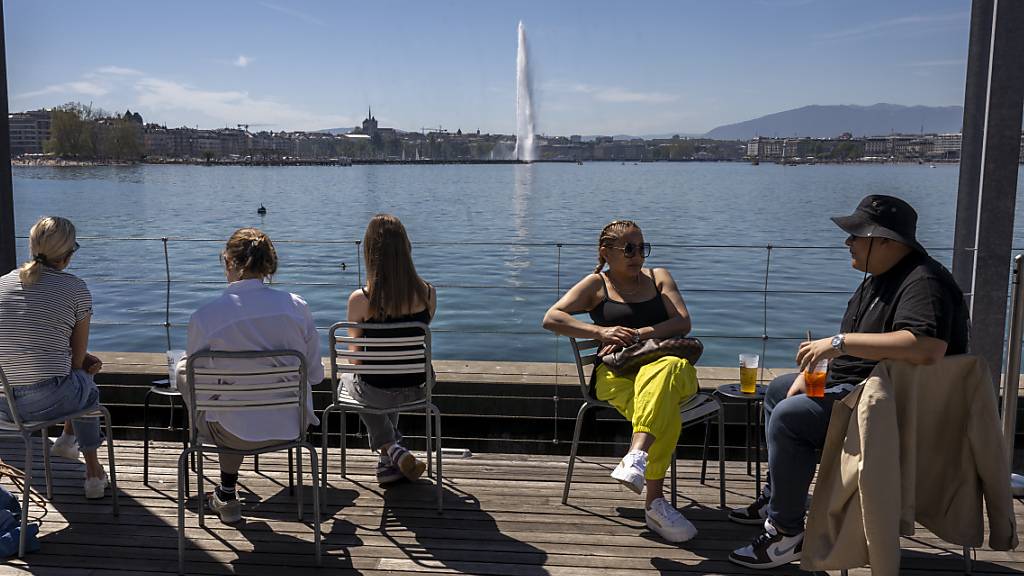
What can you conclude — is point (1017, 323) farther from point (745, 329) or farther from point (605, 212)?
point (605, 212)

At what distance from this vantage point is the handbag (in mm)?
3352

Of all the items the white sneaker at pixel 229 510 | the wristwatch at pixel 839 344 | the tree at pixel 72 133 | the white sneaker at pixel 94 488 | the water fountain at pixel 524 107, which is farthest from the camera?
the tree at pixel 72 133

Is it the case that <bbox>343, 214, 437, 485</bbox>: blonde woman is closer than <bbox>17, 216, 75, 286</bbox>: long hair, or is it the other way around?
<bbox>17, 216, 75, 286</bbox>: long hair

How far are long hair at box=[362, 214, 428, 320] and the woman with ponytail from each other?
42 centimetres

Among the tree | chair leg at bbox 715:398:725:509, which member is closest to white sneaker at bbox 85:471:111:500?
chair leg at bbox 715:398:725:509

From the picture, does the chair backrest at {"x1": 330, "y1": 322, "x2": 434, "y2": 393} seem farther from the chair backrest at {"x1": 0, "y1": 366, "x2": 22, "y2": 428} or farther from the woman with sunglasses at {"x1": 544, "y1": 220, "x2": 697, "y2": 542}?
the chair backrest at {"x1": 0, "y1": 366, "x2": 22, "y2": 428}

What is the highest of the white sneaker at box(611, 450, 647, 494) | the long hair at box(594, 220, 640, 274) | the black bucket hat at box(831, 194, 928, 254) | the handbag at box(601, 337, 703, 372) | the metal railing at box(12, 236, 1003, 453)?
the black bucket hat at box(831, 194, 928, 254)

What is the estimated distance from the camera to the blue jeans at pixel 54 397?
10.4ft

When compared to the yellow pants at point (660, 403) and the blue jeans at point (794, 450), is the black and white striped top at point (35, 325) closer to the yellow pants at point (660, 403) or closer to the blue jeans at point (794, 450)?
the yellow pants at point (660, 403)

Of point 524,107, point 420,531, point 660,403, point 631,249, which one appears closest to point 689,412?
point 660,403

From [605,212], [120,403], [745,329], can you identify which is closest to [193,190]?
[605,212]

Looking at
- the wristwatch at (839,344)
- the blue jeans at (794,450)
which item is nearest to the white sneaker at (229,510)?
the blue jeans at (794,450)

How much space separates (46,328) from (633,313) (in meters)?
2.14

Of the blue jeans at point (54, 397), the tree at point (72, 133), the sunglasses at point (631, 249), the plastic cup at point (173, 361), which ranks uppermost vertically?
the tree at point (72, 133)
